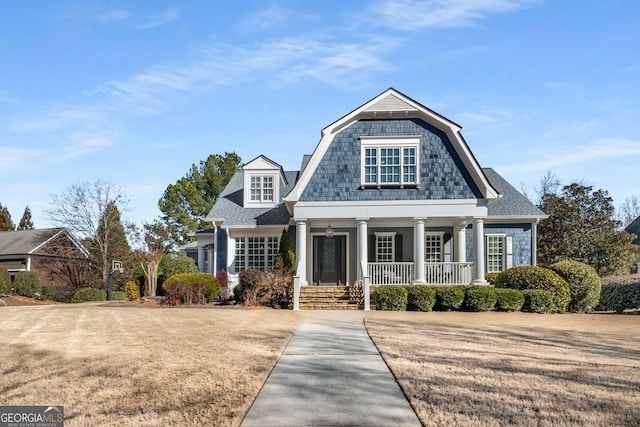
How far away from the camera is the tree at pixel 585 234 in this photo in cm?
2941

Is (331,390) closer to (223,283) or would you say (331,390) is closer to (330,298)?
(330,298)

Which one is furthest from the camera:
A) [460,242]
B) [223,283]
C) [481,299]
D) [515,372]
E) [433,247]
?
[433,247]

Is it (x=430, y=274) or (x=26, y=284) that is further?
(x=26, y=284)

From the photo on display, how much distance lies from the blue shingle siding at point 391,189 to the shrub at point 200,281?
546 cm

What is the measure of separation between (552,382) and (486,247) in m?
18.5

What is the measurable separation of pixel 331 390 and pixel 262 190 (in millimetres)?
20953

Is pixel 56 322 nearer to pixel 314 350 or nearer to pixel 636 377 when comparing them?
pixel 314 350

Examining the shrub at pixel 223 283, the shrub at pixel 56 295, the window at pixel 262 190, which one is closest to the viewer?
the shrub at pixel 223 283

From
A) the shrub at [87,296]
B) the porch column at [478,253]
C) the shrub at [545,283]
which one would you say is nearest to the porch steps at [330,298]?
the porch column at [478,253]

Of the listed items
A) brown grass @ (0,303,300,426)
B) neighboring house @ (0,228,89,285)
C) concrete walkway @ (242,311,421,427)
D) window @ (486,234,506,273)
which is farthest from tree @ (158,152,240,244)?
concrete walkway @ (242,311,421,427)

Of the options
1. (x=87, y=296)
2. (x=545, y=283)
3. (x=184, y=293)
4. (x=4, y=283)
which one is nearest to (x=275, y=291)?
(x=184, y=293)

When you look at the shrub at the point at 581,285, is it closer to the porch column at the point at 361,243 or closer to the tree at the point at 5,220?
the porch column at the point at 361,243

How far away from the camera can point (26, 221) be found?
187 feet

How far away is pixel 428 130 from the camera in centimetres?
2273
